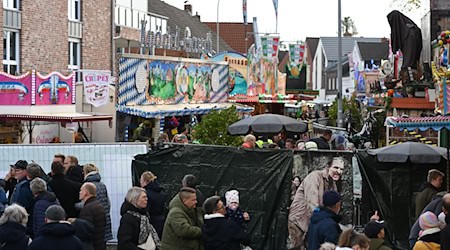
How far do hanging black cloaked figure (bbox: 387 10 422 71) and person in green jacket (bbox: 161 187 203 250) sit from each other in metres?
14.0

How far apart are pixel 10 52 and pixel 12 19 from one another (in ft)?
3.58

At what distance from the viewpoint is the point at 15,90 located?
2391 cm

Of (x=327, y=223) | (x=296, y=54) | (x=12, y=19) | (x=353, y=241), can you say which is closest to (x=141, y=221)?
(x=327, y=223)

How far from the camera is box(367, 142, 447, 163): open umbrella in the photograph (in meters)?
12.8

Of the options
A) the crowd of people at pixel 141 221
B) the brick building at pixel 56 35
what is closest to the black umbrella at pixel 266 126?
the crowd of people at pixel 141 221

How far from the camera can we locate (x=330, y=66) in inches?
3701

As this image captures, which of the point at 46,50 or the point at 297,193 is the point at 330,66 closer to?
the point at 46,50

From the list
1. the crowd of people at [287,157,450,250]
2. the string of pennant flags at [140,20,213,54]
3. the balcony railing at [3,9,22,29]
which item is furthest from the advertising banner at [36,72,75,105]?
the crowd of people at [287,157,450,250]

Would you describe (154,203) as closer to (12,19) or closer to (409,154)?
(409,154)

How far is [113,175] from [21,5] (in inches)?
691

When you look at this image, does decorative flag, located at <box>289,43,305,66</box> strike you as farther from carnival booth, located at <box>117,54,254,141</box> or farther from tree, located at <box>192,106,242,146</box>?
tree, located at <box>192,106,242,146</box>

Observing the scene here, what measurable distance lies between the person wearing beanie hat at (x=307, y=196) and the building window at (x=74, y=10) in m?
24.1

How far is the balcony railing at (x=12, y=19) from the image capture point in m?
29.9

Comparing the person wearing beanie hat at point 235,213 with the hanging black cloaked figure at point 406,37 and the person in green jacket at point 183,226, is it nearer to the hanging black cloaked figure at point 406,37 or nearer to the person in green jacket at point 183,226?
the person in green jacket at point 183,226
